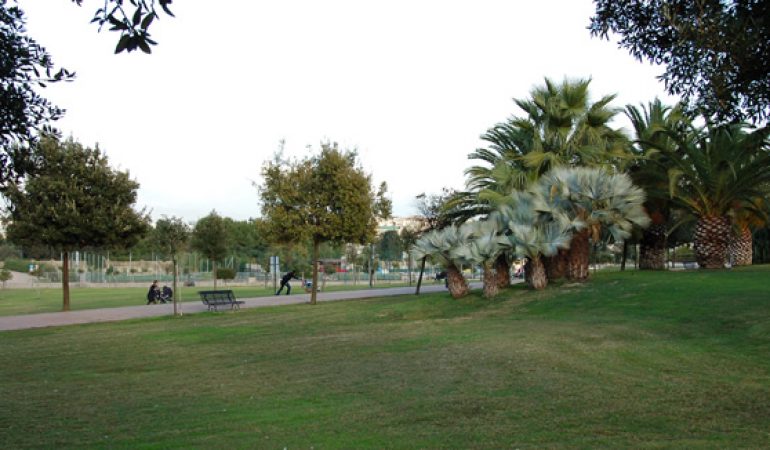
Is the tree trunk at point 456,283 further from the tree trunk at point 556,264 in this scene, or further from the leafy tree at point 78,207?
the leafy tree at point 78,207

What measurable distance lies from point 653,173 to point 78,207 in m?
20.7

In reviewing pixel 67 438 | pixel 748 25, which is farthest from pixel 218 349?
pixel 748 25

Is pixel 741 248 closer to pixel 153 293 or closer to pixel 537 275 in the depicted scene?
pixel 537 275

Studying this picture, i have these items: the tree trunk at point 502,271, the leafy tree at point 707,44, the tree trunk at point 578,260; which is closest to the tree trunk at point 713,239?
the tree trunk at point 578,260

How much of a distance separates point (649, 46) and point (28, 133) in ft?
18.7

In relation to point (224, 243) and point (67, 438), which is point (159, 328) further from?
point (224, 243)

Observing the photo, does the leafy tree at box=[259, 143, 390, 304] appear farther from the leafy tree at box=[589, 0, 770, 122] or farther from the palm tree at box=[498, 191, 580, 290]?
the leafy tree at box=[589, 0, 770, 122]

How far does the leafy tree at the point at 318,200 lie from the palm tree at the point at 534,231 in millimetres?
6575

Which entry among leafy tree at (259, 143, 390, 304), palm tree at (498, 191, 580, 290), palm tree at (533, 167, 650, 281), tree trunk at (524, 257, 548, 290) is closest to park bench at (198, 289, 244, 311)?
leafy tree at (259, 143, 390, 304)

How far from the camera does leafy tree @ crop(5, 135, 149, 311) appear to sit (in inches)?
982

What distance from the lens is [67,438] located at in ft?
22.7

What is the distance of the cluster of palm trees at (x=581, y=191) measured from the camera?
21.3 metres

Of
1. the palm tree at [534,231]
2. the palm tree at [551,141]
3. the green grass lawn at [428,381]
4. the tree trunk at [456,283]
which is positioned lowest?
the green grass lawn at [428,381]

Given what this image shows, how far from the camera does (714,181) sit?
2311 cm
